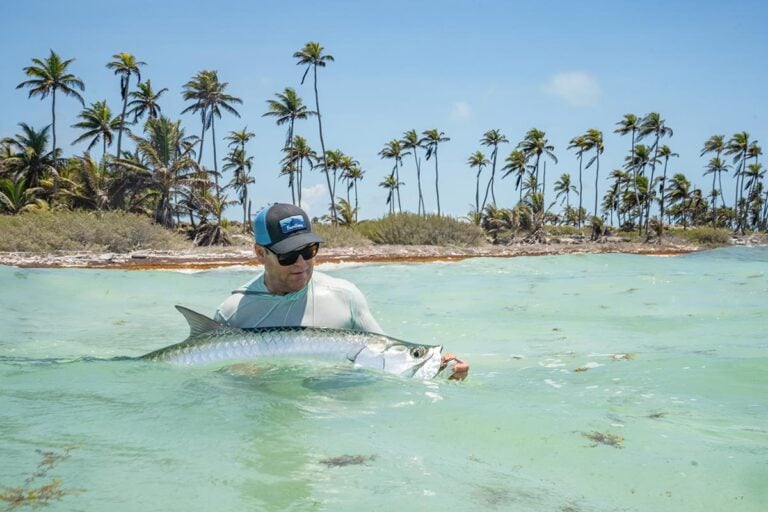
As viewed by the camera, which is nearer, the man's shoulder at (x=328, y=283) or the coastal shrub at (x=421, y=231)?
the man's shoulder at (x=328, y=283)

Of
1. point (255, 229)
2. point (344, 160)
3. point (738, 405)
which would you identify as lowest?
point (738, 405)

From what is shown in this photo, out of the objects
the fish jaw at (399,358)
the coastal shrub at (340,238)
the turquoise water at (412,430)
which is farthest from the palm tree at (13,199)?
the fish jaw at (399,358)

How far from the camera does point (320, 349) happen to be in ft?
12.1

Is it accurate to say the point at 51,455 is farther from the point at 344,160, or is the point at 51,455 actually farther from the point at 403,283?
the point at 344,160

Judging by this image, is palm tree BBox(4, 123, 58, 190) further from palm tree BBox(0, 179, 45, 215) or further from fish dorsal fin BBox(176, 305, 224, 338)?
fish dorsal fin BBox(176, 305, 224, 338)

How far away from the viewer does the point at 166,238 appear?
97.2 feet

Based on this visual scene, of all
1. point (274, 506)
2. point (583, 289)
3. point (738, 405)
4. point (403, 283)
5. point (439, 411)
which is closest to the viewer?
point (274, 506)

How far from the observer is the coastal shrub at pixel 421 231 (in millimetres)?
34906

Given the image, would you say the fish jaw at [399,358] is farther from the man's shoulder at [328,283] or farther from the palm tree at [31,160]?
the palm tree at [31,160]

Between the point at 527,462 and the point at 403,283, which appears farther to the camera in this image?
the point at 403,283

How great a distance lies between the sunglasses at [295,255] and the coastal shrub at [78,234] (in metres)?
23.7

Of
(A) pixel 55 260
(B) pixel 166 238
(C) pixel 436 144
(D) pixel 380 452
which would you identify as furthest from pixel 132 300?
(C) pixel 436 144

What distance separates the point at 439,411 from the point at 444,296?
334 inches

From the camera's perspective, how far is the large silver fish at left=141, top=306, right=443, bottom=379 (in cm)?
367
